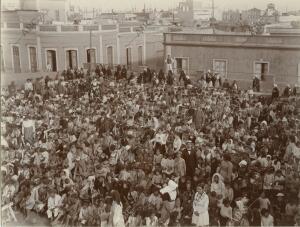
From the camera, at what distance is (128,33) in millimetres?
18469

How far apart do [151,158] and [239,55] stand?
7.92 metres

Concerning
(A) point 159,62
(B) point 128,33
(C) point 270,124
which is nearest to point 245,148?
(C) point 270,124

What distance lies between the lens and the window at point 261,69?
14547mm

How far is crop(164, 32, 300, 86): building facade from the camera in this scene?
540 inches

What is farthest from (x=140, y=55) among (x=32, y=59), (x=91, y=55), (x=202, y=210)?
(x=202, y=210)

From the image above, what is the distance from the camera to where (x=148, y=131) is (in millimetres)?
9336

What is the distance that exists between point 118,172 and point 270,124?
3473 mm

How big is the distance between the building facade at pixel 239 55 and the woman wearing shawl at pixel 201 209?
7278 mm

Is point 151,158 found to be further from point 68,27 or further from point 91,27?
point 91,27

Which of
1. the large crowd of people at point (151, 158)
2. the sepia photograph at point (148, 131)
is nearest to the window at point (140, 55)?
the sepia photograph at point (148, 131)

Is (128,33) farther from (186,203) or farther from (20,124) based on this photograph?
(186,203)

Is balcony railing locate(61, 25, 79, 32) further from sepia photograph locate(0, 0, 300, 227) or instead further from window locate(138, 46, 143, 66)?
window locate(138, 46, 143, 66)

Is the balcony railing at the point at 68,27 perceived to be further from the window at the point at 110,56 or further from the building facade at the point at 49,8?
the window at the point at 110,56

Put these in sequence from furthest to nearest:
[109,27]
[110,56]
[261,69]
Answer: [109,27], [110,56], [261,69]
